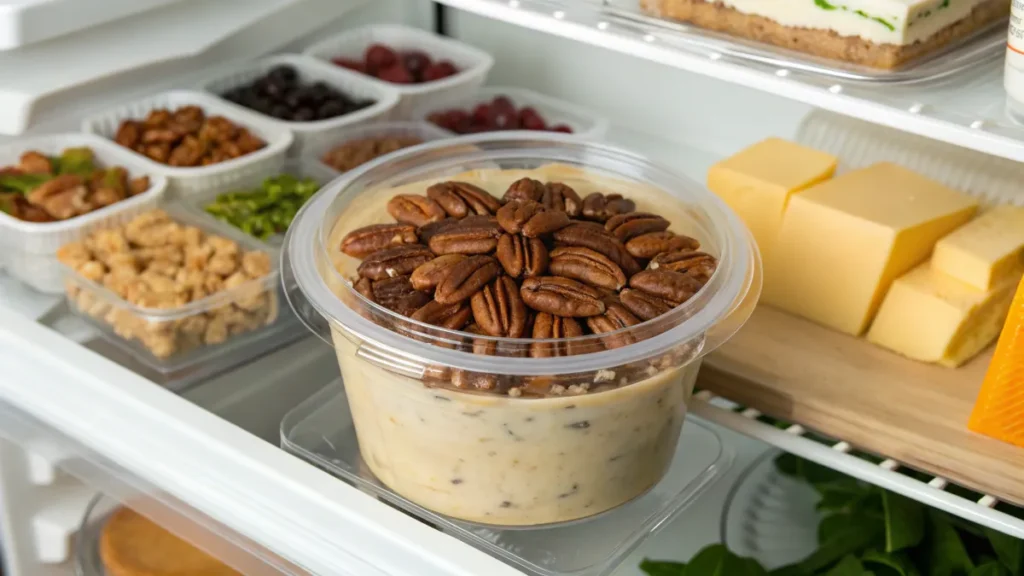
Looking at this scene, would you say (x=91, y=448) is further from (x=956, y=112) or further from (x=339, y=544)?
(x=956, y=112)

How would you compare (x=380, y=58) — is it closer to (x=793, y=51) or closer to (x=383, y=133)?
(x=383, y=133)

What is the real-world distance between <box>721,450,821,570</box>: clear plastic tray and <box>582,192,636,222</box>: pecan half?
1.25 feet

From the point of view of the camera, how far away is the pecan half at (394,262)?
0.82 meters

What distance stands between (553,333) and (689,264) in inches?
5.5

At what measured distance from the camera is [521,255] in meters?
0.80

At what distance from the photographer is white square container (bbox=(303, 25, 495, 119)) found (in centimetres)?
140

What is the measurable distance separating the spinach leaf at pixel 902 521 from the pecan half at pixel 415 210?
20.8 inches

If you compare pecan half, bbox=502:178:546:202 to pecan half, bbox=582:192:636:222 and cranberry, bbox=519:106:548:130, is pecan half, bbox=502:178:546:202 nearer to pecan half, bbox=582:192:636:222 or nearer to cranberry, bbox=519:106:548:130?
pecan half, bbox=582:192:636:222

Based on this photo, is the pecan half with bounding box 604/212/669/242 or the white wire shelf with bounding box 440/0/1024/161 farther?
the pecan half with bounding box 604/212/669/242

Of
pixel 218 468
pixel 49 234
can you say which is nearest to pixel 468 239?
pixel 218 468

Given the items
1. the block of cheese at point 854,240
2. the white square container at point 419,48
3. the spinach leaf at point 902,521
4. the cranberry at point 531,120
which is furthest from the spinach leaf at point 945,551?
the white square container at point 419,48

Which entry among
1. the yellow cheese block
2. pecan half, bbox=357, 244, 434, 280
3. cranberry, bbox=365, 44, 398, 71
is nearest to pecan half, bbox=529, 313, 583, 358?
pecan half, bbox=357, 244, 434, 280

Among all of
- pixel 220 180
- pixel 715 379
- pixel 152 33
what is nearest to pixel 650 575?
pixel 715 379

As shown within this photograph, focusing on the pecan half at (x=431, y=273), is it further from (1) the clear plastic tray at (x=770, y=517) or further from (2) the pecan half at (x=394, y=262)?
(1) the clear plastic tray at (x=770, y=517)
